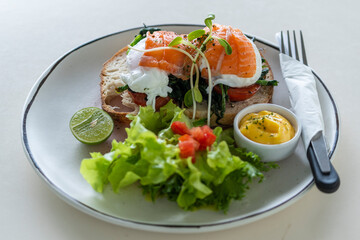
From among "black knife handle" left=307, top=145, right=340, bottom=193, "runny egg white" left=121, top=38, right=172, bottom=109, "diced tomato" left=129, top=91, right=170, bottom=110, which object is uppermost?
"runny egg white" left=121, top=38, right=172, bottom=109

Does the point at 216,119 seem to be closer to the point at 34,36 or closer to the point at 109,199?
the point at 109,199

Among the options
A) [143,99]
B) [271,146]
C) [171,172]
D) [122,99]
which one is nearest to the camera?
[171,172]

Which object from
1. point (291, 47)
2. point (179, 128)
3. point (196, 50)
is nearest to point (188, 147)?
point (179, 128)

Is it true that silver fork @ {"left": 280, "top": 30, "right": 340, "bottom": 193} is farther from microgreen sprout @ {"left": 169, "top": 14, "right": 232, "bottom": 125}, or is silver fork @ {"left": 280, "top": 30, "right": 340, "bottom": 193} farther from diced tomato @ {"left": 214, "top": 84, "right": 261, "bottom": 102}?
microgreen sprout @ {"left": 169, "top": 14, "right": 232, "bottom": 125}

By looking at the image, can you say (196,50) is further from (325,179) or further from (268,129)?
(325,179)

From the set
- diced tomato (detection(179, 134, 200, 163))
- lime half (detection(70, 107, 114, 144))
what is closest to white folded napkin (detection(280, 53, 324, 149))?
diced tomato (detection(179, 134, 200, 163))
